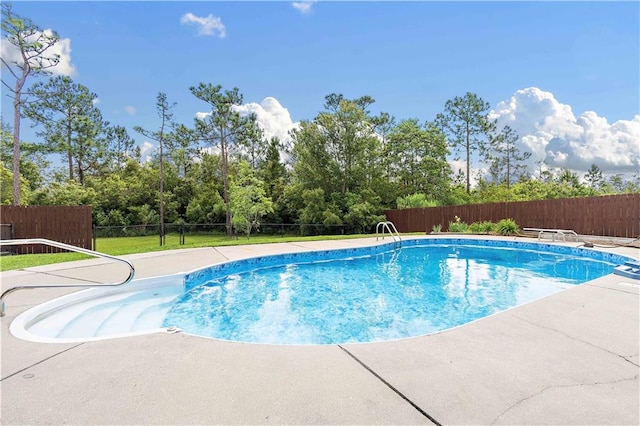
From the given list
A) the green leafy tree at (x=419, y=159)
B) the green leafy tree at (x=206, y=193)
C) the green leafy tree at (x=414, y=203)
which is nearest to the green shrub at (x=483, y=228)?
the green leafy tree at (x=414, y=203)

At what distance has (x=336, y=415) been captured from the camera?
1674mm

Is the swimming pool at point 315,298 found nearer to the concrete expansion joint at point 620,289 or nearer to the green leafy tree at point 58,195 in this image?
the concrete expansion joint at point 620,289

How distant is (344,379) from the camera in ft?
6.75

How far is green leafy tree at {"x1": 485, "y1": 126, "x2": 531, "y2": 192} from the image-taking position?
2527 cm

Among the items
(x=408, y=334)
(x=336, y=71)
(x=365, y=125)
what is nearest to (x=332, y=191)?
(x=365, y=125)

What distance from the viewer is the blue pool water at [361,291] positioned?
168 inches

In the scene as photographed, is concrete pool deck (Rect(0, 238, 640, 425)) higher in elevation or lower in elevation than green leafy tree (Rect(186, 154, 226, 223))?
lower

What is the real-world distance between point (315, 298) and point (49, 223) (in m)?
9.66

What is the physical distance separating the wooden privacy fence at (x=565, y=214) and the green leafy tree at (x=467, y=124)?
9.59m

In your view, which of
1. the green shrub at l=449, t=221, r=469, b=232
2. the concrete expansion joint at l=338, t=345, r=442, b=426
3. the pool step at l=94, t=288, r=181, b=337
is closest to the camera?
the concrete expansion joint at l=338, t=345, r=442, b=426

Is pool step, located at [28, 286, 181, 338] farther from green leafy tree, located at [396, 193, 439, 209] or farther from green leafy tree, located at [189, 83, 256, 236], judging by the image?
green leafy tree, located at [396, 193, 439, 209]

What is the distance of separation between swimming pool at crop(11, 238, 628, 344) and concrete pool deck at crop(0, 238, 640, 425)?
75 cm

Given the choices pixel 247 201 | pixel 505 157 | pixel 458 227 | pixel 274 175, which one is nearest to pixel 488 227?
pixel 458 227

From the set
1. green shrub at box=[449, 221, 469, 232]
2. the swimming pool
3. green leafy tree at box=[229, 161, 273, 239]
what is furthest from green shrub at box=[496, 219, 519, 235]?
green leafy tree at box=[229, 161, 273, 239]
